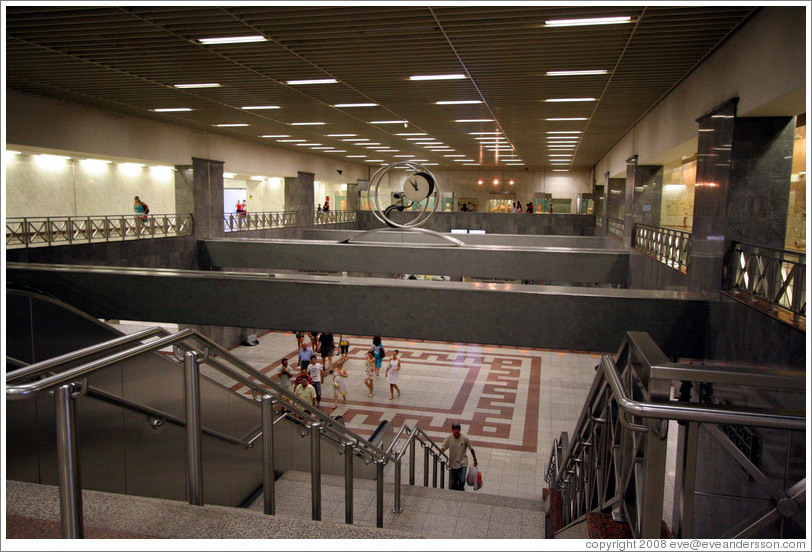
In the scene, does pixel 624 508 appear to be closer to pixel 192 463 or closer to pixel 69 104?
pixel 192 463

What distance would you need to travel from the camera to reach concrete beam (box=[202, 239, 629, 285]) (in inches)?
547

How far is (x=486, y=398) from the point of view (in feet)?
50.9

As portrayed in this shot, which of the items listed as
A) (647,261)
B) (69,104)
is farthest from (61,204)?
(647,261)

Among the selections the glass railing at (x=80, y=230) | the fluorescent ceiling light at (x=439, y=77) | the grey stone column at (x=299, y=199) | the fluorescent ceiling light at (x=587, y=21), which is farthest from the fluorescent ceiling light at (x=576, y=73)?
the grey stone column at (x=299, y=199)

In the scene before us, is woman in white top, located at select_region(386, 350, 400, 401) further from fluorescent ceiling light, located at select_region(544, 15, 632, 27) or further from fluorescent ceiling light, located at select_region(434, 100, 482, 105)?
fluorescent ceiling light, located at select_region(544, 15, 632, 27)

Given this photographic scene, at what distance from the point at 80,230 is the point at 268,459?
1322 cm

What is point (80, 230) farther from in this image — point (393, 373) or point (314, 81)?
point (393, 373)

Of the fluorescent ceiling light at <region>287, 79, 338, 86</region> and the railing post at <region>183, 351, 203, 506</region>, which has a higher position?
the fluorescent ceiling light at <region>287, 79, 338, 86</region>

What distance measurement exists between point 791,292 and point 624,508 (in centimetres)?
340

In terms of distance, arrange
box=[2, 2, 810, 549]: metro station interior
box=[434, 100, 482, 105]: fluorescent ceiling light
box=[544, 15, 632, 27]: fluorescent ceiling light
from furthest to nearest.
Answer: box=[434, 100, 482, 105]: fluorescent ceiling light < box=[544, 15, 632, 27]: fluorescent ceiling light < box=[2, 2, 810, 549]: metro station interior

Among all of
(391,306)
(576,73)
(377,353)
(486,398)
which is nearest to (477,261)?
(486,398)

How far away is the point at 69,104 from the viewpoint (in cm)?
1459

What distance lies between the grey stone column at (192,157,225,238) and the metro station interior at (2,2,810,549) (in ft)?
0.36

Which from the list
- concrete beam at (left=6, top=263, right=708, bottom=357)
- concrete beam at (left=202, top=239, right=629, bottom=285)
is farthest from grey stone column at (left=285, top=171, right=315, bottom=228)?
concrete beam at (left=6, top=263, right=708, bottom=357)
